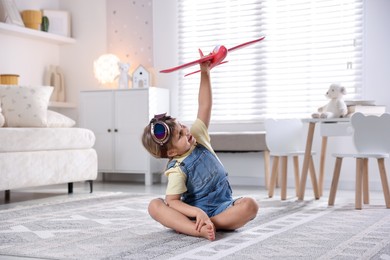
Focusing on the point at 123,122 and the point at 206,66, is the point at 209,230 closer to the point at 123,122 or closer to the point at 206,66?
the point at 206,66

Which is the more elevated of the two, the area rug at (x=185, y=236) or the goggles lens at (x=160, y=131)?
the goggles lens at (x=160, y=131)

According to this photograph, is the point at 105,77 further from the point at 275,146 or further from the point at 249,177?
the point at 275,146

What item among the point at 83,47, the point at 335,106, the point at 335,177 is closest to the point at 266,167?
the point at 335,106

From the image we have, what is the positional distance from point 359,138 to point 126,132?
8.09 ft

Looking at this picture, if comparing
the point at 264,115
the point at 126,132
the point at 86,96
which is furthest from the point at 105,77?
the point at 264,115

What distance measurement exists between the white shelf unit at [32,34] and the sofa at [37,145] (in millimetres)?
941

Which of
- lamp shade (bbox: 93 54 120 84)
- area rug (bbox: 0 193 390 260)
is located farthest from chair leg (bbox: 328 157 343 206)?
lamp shade (bbox: 93 54 120 84)

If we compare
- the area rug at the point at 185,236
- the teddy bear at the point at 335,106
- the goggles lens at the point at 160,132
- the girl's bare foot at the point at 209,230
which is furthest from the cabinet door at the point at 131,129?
the girl's bare foot at the point at 209,230

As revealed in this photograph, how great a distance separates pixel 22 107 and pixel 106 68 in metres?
1.48

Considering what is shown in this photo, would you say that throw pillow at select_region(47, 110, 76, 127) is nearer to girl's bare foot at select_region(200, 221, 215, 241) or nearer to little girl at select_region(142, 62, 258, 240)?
little girl at select_region(142, 62, 258, 240)

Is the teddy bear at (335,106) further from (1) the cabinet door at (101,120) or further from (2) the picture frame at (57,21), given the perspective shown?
(2) the picture frame at (57,21)

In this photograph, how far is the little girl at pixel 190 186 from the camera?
7.18 ft

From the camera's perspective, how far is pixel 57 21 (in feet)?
18.0

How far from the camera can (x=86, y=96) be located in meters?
5.21
